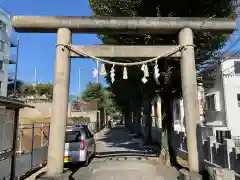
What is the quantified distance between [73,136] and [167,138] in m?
4.37

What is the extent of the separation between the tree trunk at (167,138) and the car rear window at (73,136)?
3889 mm

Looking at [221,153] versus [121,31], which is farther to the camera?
[221,153]

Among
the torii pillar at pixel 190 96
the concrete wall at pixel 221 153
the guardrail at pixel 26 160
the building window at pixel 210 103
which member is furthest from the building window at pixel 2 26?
the concrete wall at pixel 221 153

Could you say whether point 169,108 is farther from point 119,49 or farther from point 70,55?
point 70,55

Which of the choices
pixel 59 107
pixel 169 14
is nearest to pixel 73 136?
pixel 59 107

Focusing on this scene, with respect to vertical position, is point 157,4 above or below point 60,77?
above

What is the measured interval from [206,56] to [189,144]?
226 inches

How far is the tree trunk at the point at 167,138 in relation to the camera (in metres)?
11.9

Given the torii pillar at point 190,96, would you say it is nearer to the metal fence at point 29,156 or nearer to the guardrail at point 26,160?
the guardrail at point 26,160

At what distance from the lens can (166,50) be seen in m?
8.50

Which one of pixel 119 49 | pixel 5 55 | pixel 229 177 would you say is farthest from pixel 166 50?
pixel 5 55

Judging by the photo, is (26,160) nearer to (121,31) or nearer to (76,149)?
(76,149)

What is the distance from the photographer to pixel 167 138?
476 inches

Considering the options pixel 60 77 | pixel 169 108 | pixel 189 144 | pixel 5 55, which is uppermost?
pixel 5 55
